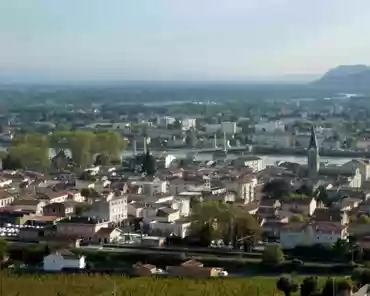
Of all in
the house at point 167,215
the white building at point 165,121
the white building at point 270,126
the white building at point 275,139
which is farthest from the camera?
the white building at point 165,121

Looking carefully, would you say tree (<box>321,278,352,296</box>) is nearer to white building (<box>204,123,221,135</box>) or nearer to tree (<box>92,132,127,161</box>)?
tree (<box>92,132,127,161</box>)

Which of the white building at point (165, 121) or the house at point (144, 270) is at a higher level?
the house at point (144, 270)

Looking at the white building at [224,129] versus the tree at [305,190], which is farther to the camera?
the white building at [224,129]

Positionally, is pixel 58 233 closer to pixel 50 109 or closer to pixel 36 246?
pixel 36 246

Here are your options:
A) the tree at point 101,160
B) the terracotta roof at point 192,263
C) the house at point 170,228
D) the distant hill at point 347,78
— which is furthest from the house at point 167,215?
the distant hill at point 347,78

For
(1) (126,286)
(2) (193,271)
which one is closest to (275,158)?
(2) (193,271)

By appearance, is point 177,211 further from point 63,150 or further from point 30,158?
point 63,150

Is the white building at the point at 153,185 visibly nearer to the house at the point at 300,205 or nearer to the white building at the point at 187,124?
the house at the point at 300,205

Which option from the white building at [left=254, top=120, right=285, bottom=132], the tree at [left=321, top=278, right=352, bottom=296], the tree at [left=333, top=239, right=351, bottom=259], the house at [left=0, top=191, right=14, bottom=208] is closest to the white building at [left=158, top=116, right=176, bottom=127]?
the white building at [left=254, top=120, right=285, bottom=132]
